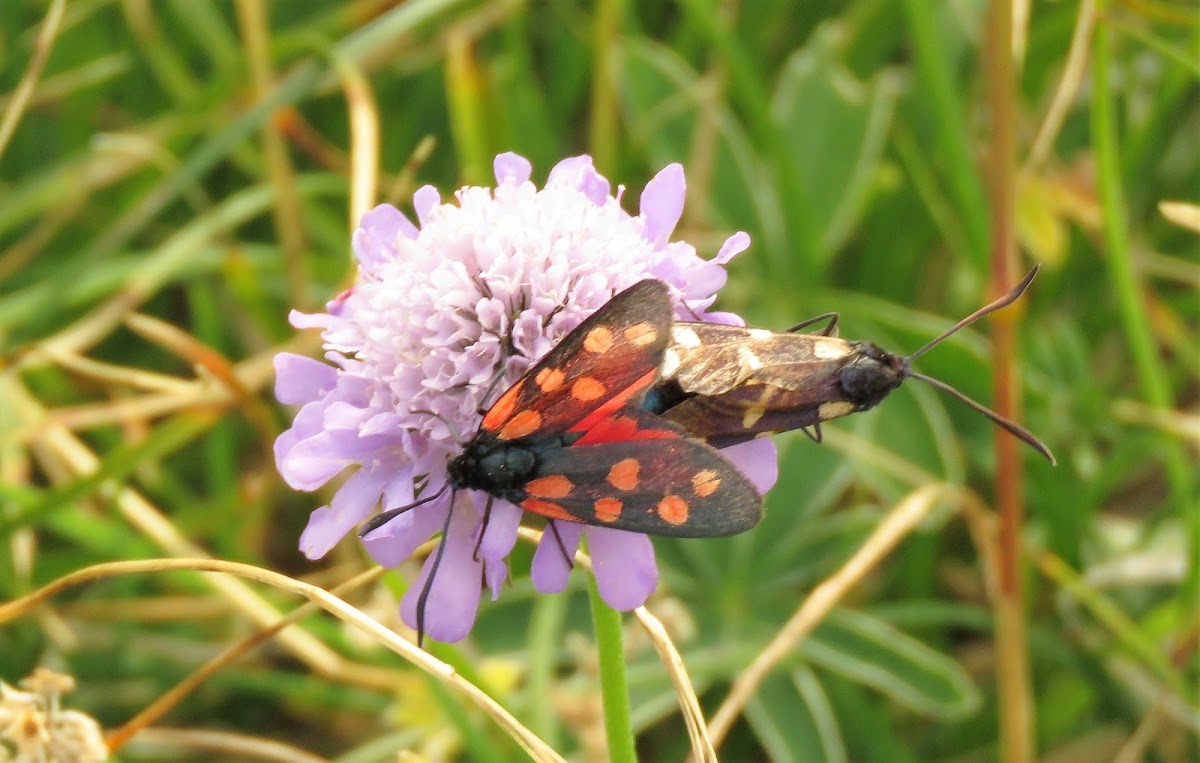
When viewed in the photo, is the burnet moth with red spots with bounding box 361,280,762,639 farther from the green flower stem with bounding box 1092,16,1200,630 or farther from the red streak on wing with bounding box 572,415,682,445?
the green flower stem with bounding box 1092,16,1200,630

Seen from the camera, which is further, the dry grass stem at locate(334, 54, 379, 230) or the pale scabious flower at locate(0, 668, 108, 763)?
the dry grass stem at locate(334, 54, 379, 230)

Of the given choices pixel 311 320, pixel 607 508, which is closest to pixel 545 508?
pixel 607 508

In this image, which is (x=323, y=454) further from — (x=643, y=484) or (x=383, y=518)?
(x=643, y=484)

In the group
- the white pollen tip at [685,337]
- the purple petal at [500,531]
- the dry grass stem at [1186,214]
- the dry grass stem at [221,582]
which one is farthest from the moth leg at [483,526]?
the dry grass stem at [1186,214]

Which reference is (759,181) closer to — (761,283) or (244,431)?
(761,283)

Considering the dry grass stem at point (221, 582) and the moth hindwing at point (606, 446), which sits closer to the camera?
the moth hindwing at point (606, 446)

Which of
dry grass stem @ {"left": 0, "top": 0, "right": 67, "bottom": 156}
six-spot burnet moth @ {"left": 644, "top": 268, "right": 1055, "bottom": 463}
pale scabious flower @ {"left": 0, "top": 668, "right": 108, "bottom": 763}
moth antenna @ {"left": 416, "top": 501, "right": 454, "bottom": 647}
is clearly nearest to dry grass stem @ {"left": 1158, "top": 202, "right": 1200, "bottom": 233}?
six-spot burnet moth @ {"left": 644, "top": 268, "right": 1055, "bottom": 463}

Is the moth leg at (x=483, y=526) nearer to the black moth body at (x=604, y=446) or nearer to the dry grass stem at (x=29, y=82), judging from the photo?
the black moth body at (x=604, y=446)
